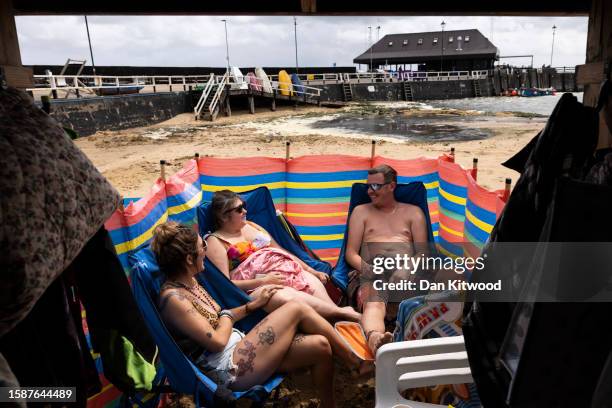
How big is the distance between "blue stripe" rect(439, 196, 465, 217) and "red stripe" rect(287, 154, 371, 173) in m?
0.78

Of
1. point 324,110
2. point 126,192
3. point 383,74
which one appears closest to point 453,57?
point 383,74

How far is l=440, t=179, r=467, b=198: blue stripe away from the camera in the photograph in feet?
12.3

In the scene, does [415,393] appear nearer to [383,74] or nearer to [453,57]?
[383,74]

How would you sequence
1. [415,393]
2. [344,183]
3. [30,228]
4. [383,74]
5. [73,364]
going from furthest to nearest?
[383,74] → [344,183] → [415,393] → [73,364] → [30,228]

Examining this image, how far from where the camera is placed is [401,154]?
12.8m

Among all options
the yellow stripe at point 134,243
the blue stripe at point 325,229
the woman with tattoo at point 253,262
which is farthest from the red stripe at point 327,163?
the yellow stripe at point 134,243

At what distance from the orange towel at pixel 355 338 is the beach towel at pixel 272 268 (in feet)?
1.45

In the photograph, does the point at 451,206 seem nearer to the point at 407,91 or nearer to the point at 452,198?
the point at 452,198

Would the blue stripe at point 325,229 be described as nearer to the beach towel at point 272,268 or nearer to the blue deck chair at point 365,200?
the blue deck chair at point 365,200

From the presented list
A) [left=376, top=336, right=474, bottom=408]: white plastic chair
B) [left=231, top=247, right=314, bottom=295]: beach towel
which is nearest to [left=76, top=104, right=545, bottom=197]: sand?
[left=231, top=247, right=314, bottom=295]: beach towel

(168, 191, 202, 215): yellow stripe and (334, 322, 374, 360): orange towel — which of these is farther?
(168, 191, 202, 215): yellow stripe

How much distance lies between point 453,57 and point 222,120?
4160cm

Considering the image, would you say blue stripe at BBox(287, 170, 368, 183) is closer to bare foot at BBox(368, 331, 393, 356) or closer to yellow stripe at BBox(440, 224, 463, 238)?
yellow stripe at BBox(440, 224, 463, 238)

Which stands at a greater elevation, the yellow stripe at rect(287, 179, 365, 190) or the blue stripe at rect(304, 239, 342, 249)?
the yellow stripe at rect(287, 179, 365, 190)
